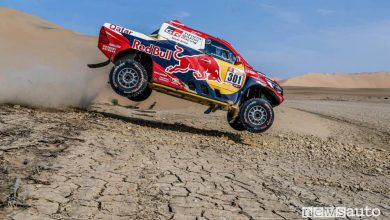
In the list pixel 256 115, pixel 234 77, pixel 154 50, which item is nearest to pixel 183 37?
pixel 154 50

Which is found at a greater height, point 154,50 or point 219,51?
point 219,51

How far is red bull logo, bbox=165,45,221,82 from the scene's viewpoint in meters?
8.77

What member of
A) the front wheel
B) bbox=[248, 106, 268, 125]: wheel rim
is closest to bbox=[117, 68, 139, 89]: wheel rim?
the front wheel

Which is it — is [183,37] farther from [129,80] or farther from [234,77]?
[129,80]

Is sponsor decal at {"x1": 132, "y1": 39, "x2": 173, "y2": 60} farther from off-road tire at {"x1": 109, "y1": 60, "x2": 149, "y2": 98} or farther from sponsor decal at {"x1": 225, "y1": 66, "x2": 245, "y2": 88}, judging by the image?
sponsor decal at {"x1": 225, "y1": 66, "x2": 245, "y2": 88}

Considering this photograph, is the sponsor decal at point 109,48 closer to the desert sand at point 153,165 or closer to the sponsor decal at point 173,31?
the sponsor decal at point 173,31

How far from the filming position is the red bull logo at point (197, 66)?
8766 millimetres

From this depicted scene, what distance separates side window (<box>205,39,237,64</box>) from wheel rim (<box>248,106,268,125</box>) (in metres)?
1.20

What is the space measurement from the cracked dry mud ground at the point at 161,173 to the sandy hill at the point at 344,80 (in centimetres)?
5857

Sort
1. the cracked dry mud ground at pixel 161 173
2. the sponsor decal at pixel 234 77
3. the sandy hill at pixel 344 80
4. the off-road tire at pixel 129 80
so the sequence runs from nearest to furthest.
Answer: the cracked dry mud ground at pixel 161 173 → the off-road tire at pixel 129 80 → the sponsor decal at pixel 234 77 → the sandy hill at pixel 344 80

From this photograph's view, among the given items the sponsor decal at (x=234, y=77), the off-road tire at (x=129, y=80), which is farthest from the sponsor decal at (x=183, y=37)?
the off-road tire at (x=129, y=80)

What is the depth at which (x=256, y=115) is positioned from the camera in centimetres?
914

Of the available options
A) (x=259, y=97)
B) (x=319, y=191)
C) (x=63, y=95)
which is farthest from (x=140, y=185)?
(x=63, y=95)

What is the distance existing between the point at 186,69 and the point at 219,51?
3.08 ft
